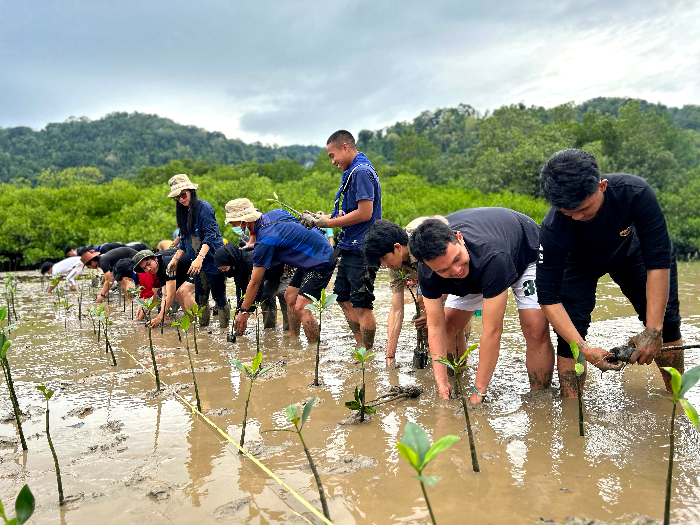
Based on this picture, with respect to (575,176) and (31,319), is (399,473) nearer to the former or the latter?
(575,176)

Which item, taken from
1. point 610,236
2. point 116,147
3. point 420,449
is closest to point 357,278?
point 610,236

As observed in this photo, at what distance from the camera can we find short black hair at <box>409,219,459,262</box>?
2.95m

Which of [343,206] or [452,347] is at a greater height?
[343,206]

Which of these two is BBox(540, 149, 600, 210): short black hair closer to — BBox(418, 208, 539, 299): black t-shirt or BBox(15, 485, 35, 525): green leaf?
BBox(418, 208, 539, 299): black t-shirt

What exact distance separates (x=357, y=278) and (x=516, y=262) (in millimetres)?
1634

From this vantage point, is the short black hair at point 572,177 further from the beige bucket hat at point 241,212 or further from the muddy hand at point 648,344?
the beige bucket hat at point 241,212

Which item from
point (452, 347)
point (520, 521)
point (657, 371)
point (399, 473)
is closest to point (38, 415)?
point (399, 473)

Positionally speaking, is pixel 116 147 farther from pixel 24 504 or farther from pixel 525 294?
pixel 24 504

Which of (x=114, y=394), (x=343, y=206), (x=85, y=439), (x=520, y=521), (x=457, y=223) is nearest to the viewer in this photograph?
(x=520, y=521)

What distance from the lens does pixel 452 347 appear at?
4094 millimetres

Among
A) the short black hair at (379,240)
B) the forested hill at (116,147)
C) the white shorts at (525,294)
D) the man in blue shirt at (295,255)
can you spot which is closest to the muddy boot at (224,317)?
the man in blue shirt at (295,255)

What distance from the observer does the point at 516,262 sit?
355 cm

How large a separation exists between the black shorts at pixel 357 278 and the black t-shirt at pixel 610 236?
1.91 meters

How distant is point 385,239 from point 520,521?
204 centimetres
